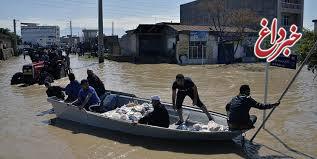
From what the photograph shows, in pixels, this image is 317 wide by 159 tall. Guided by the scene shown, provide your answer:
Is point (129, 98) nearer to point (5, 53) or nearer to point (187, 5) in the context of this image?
point (5, 53)

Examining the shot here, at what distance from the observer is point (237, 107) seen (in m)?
8.02

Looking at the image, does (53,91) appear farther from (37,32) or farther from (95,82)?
(37,32)

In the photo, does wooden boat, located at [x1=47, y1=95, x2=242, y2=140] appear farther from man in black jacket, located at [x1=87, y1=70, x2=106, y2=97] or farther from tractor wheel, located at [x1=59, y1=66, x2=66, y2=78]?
tractor wheel, located at [x1=59, y1=66, x2=66, y2=78]

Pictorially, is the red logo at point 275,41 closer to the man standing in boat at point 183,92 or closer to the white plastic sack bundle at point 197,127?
the man standing in boat at point 183,92

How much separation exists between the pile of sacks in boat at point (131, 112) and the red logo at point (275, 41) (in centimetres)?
Answer: 344

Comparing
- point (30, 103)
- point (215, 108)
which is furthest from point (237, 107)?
point (30, 103)

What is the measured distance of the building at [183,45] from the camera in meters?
35.8

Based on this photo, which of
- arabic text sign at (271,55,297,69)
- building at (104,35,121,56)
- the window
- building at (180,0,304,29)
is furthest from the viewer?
the window

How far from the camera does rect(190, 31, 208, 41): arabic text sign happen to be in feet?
118

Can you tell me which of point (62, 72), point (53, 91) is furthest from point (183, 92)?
point (62, 72)

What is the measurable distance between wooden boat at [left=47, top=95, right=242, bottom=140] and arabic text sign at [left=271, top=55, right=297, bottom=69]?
1.92 m

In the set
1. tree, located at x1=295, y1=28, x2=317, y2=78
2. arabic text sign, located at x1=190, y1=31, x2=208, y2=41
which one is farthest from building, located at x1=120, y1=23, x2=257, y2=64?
tree, located at x1=295, y1=28, x2=317, y2=78

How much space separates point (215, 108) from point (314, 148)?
17.2 feet

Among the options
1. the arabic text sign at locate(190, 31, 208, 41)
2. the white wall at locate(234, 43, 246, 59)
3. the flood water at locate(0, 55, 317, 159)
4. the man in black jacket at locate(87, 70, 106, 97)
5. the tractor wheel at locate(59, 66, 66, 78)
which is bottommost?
Result: the flood water at locate(0, 55, 317, 159)
